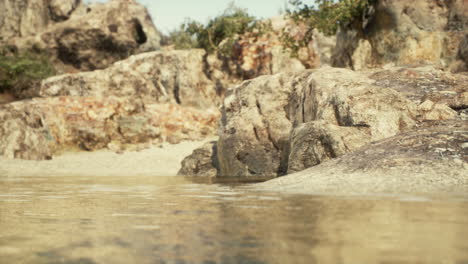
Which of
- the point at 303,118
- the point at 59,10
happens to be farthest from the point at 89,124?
the point at 59,10

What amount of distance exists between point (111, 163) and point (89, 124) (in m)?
3.02

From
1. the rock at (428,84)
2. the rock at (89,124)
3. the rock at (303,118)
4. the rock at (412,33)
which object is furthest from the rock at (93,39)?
the rock at (428,84)

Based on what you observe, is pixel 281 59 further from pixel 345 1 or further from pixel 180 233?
pixel 180 233

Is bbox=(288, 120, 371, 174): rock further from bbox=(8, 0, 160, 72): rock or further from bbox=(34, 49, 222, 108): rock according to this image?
bbox=(8, 0, 160, 72): rock

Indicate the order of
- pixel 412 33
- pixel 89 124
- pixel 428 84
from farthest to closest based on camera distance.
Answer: pixel 89 124 < pixel 412 33 < pixel 428 84

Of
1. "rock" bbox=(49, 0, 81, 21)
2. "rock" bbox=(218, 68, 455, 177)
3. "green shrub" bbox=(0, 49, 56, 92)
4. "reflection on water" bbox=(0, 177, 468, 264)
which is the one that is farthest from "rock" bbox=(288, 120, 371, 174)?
"rock" bbox=(49, 0, 81, 21)

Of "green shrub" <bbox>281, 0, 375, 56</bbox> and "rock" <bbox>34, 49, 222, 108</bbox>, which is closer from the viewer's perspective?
"green shrub" <bbox>281, 0, 375, 56</bbox>

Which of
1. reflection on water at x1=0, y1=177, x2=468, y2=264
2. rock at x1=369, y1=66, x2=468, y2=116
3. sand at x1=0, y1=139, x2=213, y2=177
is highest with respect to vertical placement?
rock at x1=369, y1=66, x2=468, y2=116

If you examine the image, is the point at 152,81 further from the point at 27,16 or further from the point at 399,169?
the point at 399,169

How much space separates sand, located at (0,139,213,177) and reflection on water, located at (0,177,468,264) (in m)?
8.12

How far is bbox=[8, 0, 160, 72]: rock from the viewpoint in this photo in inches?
1142

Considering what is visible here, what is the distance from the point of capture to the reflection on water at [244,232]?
1823 mm

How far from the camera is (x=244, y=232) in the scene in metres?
2.37

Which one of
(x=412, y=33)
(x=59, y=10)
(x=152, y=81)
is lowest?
(x=152, y=81)
